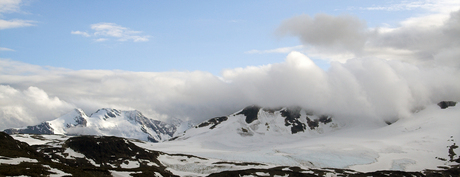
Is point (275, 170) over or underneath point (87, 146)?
underneath

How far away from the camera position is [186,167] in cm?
16688

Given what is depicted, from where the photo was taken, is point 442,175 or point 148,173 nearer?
point 148,173

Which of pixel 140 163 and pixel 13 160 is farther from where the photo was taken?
pixel 140 163

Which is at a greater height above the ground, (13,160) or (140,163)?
(13,160)

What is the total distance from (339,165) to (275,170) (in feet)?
219

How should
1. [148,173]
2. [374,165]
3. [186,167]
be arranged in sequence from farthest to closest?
[374,165]
[186,167]
[148,173]

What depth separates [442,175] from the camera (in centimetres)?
15850

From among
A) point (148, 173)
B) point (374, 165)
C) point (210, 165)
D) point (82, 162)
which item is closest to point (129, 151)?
point (82, 162)

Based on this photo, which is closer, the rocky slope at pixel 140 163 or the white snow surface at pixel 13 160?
the white snow surface at pixel 13 160

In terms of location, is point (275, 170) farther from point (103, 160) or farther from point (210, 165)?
point (103, 160)

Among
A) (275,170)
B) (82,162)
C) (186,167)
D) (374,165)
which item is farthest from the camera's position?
(374,165)

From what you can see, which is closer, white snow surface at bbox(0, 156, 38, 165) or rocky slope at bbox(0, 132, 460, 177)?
white snow surface at bbox(0, 156, 38, 165)

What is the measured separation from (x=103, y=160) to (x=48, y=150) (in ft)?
76.3

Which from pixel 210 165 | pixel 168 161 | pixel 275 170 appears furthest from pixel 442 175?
pixel 168 161
